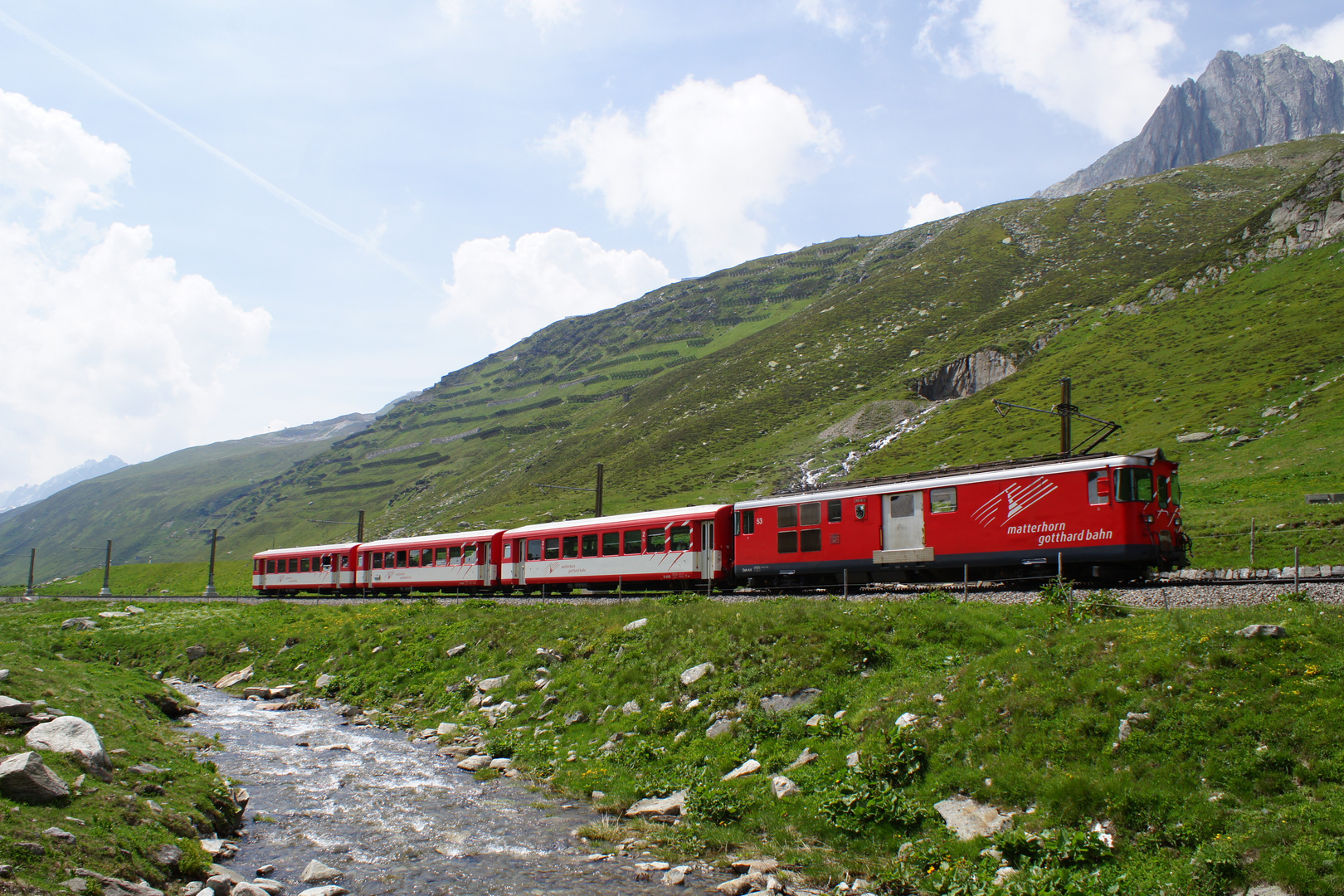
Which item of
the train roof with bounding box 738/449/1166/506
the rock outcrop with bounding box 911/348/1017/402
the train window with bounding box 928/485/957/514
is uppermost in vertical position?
the rock outcrop with bounding box 911/348/1017/402

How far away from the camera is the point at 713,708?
49.4 feet

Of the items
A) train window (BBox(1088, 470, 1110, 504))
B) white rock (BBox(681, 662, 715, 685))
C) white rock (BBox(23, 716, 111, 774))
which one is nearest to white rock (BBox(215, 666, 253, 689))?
white rock (BBox(23, 716, 111, 774))

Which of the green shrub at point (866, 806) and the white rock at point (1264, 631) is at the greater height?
the white rock at point (1264, 631)

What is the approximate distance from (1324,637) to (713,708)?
980 cm

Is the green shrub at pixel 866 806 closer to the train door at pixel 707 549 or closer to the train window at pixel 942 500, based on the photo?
the train window at pixel 942 500

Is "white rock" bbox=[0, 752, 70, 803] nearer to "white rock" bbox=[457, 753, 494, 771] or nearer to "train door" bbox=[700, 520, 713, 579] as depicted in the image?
"white rock" bbox=[457, 753, 494, 771]

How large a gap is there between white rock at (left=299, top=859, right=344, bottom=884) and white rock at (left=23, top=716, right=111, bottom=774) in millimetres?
3524

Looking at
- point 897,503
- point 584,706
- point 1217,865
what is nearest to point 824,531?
point 897,503

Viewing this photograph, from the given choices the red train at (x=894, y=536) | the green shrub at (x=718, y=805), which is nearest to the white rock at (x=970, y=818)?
the green shrub at (x=718, y=805)

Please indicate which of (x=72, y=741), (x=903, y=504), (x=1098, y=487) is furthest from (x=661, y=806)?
(x=1098, y=487)

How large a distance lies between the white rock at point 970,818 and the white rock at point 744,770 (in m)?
3.14

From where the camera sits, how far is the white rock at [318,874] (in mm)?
10078

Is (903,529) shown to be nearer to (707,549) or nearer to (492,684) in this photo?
(707,549)

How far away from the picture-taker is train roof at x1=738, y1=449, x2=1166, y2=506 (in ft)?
73.1
